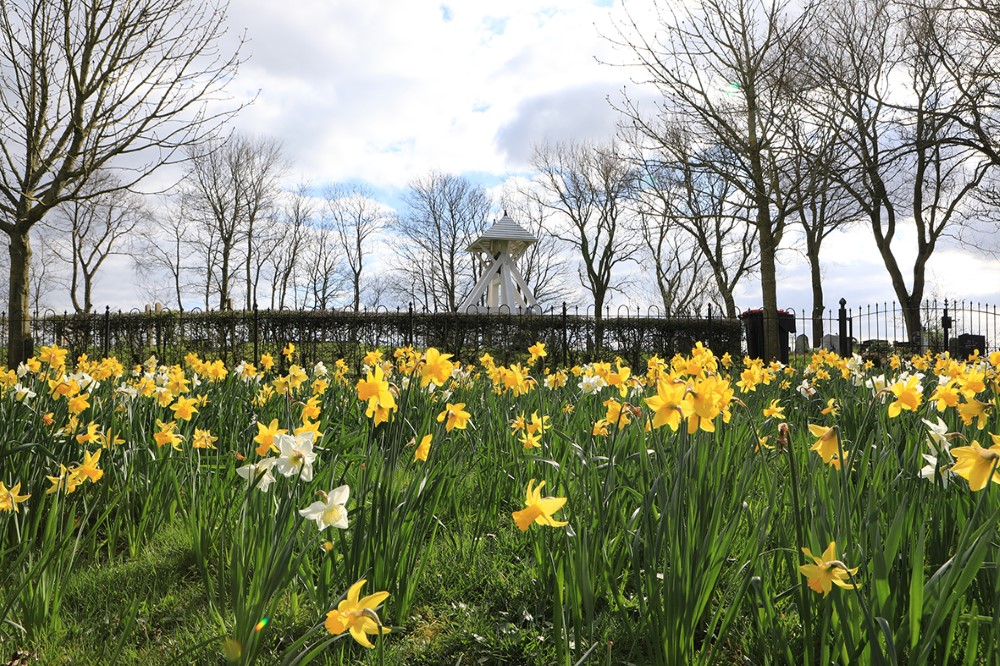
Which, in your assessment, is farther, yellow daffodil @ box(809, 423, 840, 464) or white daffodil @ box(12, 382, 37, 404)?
white daffodil @ box(12, 382, 37, 404)

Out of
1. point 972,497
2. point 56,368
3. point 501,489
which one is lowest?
point 501,489

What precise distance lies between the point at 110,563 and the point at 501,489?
148 centimetres

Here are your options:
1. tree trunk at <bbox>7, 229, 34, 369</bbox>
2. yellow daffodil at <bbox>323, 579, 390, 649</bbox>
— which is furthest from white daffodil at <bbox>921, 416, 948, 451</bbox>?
tree trunk at <bbox>7, 229, 34, 369</bbox>

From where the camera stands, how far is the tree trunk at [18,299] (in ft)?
29.7

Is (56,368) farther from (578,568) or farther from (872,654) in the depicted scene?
(872,654)

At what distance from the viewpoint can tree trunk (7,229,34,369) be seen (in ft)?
29.7

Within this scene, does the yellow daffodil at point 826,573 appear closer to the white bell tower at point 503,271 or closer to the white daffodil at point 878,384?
the white daffodil at point 878,384

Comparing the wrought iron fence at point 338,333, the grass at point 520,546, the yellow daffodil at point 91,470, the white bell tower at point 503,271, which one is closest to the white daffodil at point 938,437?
the grass at point 520,546

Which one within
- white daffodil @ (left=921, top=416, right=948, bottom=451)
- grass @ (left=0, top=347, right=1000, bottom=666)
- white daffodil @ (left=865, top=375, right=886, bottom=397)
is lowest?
grass @ (left=0, top=347, right=1000, bottom=666)

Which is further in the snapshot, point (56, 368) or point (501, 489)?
point (56, 368)

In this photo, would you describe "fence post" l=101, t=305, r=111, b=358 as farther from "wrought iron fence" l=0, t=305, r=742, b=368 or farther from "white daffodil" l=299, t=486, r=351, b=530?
"white daffodil" l=299, t=486, r=351, b=530

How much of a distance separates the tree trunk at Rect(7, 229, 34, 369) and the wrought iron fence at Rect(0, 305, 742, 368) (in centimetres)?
153

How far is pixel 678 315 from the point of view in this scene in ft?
43.5

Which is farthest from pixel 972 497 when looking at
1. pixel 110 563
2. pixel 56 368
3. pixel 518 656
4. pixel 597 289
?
pixel 597 289
